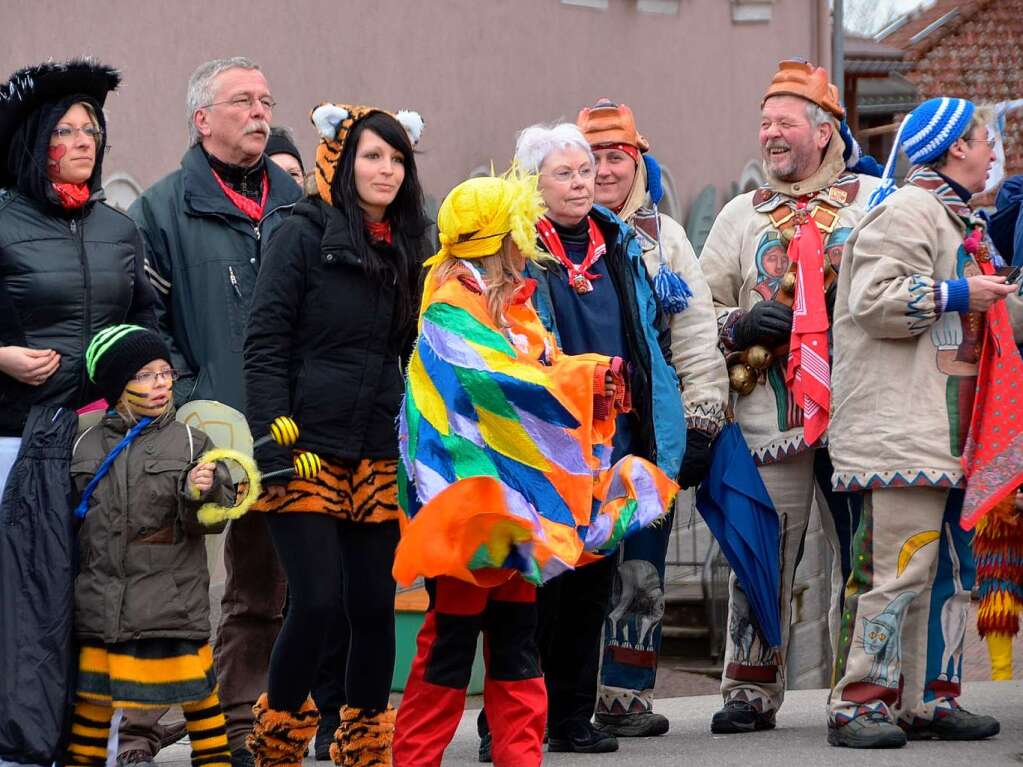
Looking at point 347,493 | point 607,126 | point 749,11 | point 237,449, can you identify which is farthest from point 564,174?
point 749,11

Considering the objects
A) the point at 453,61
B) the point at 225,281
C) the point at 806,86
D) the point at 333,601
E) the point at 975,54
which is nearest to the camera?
the point at 333,601

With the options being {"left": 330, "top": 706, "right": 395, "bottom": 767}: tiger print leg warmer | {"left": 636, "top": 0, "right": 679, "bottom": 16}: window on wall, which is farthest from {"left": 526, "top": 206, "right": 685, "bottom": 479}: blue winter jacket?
{"left": 636, "top": 0, "right": 679, "bottom": 16}: window on wall

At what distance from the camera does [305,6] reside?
1243cm

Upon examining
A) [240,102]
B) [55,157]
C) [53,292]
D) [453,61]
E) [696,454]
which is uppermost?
[453,61]

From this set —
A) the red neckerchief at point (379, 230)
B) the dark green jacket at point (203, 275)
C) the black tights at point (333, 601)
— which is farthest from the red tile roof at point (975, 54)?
the black tights at point (333, 601)

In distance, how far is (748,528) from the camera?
6.72m

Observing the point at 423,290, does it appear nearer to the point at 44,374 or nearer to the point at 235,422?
the point at 235,422

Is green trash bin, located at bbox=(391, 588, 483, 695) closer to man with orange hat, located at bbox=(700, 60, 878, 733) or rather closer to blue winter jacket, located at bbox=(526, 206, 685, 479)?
man with orange hat, located at bbox=(700, 60, 878, 733)

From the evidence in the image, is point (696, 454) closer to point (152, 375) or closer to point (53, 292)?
point (152, 375)

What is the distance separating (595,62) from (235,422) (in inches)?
428

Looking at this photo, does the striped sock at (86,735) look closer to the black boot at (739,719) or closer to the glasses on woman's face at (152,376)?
the glasses on woman's face at (152,376)

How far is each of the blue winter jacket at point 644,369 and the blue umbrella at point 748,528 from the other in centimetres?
33

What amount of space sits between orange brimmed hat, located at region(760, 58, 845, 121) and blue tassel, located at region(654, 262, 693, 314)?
82 cm

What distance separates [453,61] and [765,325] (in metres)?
7.76
